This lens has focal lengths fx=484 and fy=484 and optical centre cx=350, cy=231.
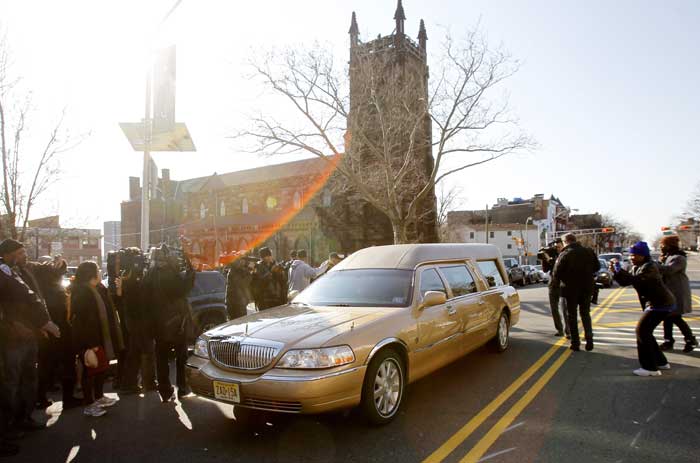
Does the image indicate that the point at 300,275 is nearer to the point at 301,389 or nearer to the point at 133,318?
the point at 133,318

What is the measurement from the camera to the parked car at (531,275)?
33.9 metres

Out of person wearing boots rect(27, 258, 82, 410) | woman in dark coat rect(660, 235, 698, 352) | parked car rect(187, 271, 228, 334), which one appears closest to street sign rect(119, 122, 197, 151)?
parked car rect(187, 271, 228, 334)

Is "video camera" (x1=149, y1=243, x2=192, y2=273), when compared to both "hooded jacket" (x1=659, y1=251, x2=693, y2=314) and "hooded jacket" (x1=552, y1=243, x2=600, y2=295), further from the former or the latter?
"hooded jacket" (x1=659, y1=251, x2=693, y2=314)

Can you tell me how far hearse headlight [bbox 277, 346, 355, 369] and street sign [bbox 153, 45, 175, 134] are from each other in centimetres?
756

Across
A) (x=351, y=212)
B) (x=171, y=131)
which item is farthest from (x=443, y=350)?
(x=351, y=212)

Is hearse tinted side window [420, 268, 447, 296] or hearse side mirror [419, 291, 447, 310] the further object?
hearse tinted side window [420, 268, 447, 296]

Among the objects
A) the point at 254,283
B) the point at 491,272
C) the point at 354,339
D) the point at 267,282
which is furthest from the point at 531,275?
the point at 354,339

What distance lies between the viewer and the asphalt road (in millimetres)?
3898

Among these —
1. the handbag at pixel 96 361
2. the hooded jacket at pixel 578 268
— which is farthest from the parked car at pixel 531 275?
the handbag at pixel 96 361

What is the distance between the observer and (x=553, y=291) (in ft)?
29.6

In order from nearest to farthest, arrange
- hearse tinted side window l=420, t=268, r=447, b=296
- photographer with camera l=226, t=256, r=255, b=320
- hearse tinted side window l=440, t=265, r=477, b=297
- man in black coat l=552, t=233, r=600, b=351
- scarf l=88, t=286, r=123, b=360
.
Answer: scarf l=88, t=286, r=123, b=360 → hearse tinted side window l=420, t=268, r=447, b=296 → hearse tinted side window l=440, t=265, r=477, b=297 → man in black coat l=552, t=233, r=600, b=351 → photographer with camera l=226, t=256, r=255, b=320

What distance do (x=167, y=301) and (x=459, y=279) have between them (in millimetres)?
3720

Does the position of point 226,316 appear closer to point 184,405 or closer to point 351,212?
point 184,405

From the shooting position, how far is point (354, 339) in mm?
4297
